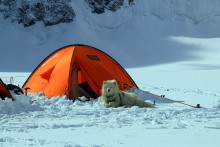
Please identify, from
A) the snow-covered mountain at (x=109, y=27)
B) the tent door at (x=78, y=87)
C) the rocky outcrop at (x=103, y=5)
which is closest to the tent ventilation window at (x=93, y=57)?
the tent door at (x=78, y=87)

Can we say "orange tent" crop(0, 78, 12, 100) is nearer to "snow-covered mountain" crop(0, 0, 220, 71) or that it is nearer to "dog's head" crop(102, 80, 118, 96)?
"dog's head" crop(102, 80, 118, 96)

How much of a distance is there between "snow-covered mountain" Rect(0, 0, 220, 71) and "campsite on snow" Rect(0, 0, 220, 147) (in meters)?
0.09

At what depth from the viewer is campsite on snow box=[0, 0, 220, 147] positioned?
6.10 metres

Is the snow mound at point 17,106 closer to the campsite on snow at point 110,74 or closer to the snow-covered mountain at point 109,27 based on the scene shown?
the campsite on snow at point 110,74

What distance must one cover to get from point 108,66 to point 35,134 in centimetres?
637

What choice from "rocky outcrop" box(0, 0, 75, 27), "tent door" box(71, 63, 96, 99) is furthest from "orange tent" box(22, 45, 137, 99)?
"rocky outcrop" box(0, 0, 75, 27)

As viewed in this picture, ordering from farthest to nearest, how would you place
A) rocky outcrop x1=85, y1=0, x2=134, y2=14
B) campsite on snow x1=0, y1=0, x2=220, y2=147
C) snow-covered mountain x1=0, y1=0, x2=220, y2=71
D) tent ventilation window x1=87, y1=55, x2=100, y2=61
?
rocky outcrop x1=85, y1=0, x2=134, y2=14 < snow-covered mountain x1=0, y1=0, x2=220, y2=71 < tent ventilation window x1=87, y1=55, x2=100, y2=61 < campsite on snow x1=0, y1=0, x2=220, y2=147

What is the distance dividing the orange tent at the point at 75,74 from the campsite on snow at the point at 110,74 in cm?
3

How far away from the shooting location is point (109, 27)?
37.5 m

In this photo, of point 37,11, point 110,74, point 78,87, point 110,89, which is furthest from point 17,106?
point 37,11

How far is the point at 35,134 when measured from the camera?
5.86 m

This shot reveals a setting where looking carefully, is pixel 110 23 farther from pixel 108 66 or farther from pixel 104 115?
pixel 104 115

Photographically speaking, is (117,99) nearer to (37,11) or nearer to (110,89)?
(110,89)

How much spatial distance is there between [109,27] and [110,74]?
26177mm
